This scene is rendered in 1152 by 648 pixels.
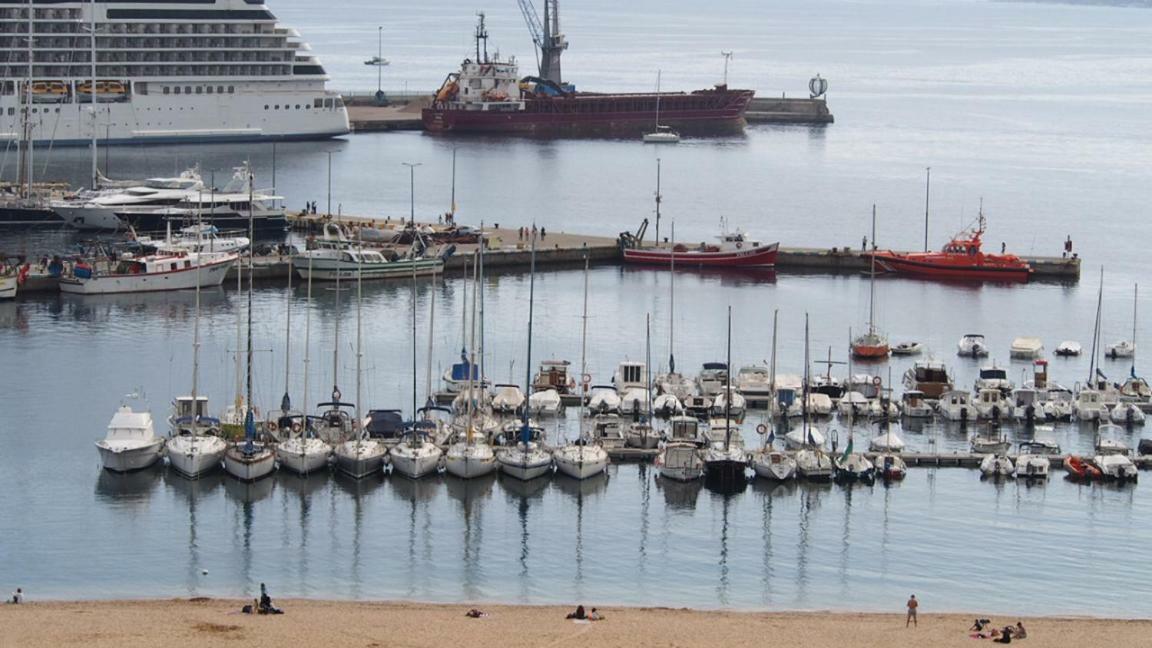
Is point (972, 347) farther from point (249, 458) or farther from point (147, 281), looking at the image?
point (147, 281)

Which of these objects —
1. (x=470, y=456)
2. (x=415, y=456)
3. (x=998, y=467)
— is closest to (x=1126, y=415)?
(x=998, y=467)

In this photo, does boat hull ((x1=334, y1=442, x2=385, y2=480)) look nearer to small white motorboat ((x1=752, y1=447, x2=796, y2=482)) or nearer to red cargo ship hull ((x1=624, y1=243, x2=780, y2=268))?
small white motorboat ((x1=752, y1=447, x2=796, y2=482))

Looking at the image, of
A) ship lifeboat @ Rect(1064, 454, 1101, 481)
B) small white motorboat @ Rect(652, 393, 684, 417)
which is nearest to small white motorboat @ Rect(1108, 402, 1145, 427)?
ship lifeboat @ Rect(1064, 454, 1101, 481)

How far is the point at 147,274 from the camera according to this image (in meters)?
68.1

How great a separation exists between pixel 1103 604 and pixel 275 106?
79267 mm

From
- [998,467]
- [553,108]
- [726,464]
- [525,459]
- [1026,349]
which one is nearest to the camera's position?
[525,459]

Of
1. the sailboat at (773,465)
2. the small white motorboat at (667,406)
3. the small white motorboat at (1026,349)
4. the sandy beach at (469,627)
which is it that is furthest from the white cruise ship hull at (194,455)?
the small white motorboat at (1026,349)

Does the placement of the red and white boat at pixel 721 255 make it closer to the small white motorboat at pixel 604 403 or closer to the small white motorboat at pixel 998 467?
the small white motorboat at pixel 604 403

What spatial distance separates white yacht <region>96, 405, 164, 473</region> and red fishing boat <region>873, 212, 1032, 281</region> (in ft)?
119

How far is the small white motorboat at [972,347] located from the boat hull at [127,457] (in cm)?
2462

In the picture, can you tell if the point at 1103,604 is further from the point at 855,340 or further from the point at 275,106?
the point at 275,106

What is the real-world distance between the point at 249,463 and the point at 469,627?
33.8ft

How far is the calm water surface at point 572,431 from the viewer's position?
134 feet

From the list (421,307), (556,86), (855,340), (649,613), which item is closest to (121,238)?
(421,307)
